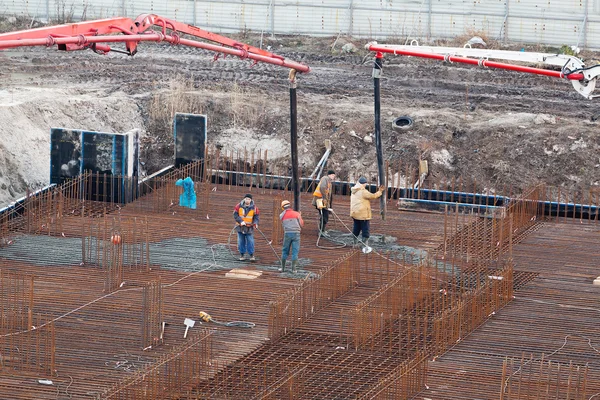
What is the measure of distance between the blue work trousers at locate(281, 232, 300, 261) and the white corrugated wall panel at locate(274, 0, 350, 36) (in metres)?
17.8

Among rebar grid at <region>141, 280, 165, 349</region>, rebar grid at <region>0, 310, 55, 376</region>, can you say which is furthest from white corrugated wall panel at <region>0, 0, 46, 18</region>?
rebar grid at <region>141, 280, 165, 349</region>

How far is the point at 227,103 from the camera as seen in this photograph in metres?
33.2

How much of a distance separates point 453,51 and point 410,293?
16.4 feet

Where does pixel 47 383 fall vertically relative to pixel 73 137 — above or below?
below

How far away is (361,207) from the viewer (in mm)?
23609

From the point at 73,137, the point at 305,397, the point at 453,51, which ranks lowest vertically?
the point at 305,397

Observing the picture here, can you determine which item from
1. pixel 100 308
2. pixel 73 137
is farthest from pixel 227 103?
pixel 100 308

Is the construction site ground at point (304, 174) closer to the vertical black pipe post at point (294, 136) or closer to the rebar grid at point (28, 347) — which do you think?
the rebar grid at point (28, 347)

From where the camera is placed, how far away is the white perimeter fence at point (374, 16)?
38.0m

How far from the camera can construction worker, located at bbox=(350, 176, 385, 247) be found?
2348cm

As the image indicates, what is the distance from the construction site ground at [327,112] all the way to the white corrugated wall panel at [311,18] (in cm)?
247

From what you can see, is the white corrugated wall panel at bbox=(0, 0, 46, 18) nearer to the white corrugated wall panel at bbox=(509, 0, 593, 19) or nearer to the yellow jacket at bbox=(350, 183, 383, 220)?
the white corrugated wall panel at bbox=(509, 0, 593, 19)

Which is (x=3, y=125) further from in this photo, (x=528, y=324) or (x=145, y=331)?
(x=528, y=324)

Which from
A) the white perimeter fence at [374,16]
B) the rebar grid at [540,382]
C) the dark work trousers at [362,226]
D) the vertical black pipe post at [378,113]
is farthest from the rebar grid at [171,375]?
the white perimeter fence at [374,16]
